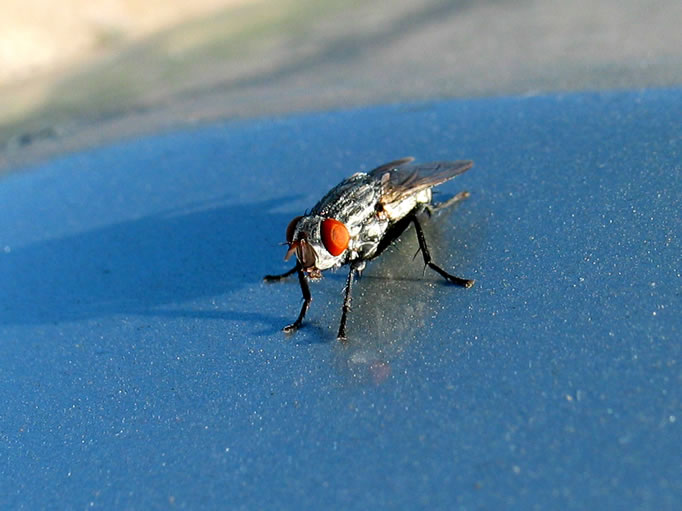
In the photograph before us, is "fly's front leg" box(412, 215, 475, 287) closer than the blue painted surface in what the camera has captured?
No

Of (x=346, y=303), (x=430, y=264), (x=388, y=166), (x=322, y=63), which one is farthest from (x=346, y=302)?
(x=322, y=63)

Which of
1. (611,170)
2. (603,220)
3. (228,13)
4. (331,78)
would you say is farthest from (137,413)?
(228,13)

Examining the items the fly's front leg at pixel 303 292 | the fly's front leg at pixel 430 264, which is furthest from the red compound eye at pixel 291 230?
the fly's front leg at pixel 430 264

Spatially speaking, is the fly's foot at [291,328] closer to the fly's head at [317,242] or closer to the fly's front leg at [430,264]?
the fly's head at [317,242]

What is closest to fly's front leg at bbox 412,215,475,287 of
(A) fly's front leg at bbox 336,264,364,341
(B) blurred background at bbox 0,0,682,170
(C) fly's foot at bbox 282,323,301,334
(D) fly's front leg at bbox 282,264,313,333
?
(A) fly's front leg at bbox 336,264,364,341

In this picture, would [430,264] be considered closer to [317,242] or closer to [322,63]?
[317,242]

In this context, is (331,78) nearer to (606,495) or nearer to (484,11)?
(484,11)

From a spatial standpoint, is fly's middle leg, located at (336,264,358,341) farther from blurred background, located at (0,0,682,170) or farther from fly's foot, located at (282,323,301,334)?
blurred background, located at (0,0,682,170)

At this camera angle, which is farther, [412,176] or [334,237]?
[412,176]
